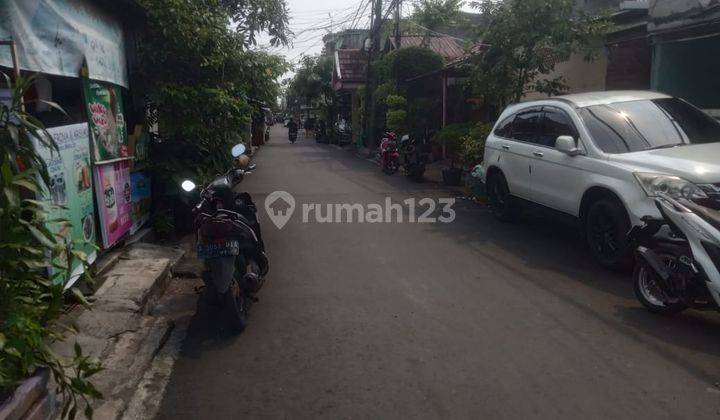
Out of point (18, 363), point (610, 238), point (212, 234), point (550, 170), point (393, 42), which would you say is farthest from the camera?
point (393, 42)

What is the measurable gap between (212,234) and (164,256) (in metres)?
2.40

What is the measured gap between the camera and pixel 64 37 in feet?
18.7

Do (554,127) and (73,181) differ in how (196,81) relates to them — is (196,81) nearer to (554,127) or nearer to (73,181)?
(73,181)

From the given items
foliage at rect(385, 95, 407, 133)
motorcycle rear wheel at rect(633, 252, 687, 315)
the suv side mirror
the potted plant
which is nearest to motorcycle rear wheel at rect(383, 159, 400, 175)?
the potted plant

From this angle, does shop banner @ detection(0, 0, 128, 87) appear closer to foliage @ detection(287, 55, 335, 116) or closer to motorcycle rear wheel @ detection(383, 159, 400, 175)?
motorcycle rear wheel @ detection(383, 159, 400, 175)

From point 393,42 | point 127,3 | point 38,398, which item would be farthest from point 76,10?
point 393,42

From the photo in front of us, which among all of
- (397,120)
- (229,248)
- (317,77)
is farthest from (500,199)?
(317,77)

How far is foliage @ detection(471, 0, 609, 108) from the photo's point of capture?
10.9m

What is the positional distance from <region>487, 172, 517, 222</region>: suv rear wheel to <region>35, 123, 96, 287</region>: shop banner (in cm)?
597

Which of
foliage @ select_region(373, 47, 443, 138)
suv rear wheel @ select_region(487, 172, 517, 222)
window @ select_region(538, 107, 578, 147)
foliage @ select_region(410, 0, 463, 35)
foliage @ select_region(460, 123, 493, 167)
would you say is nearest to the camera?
window @ select_region(538, 107, 578, 147)

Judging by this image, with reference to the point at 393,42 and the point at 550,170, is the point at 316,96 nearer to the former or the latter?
the point at 393,42

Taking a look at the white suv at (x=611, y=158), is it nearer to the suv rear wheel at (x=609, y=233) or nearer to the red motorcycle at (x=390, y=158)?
the suv rear wheel at (x=609, y=233)

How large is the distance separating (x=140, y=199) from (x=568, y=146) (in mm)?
5514

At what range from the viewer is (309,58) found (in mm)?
45469
